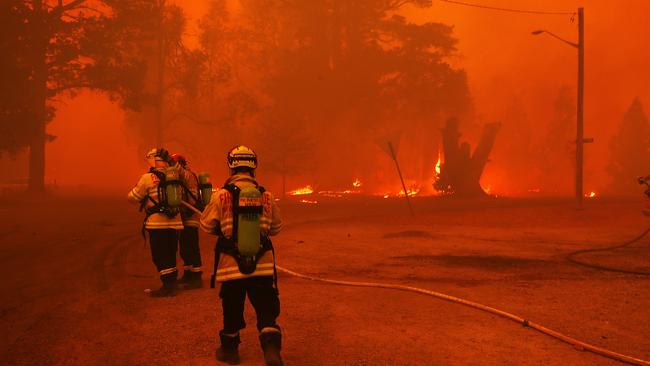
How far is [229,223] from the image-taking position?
14.8 ft

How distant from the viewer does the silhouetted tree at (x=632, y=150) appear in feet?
164

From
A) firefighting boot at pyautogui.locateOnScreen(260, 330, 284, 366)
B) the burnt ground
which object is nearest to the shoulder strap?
firefighting boot at pyautogui.locateOnScreen(260, 330, 284, 366)

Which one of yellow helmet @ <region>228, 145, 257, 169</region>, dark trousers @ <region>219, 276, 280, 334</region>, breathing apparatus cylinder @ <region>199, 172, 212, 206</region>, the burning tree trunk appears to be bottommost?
dark trousers @ <region>219, 276, 280, 334</region>

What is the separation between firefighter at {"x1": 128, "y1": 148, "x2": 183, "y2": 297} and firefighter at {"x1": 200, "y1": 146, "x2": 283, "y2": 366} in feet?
9.01

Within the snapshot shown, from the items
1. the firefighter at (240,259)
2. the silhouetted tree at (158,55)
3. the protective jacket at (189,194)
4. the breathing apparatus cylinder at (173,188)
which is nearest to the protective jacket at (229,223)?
the firefighter at (240,259)

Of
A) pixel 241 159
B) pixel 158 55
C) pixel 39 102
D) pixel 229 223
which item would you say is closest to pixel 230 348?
pixel 229 223

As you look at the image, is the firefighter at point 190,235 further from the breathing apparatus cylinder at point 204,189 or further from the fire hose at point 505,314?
the fire hose at point 505,314

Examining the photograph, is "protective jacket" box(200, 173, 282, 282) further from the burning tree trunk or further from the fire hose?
the burning tree trunk

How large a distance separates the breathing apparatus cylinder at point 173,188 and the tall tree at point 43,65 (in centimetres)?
2090

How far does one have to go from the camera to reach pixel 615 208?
20531 mm

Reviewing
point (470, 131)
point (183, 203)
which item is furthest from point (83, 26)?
point (470, 131)

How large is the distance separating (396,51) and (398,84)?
2.72 metres

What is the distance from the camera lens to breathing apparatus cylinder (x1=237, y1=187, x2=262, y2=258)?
4.37 m

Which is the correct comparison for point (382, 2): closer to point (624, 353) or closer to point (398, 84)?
point (398, 84)
